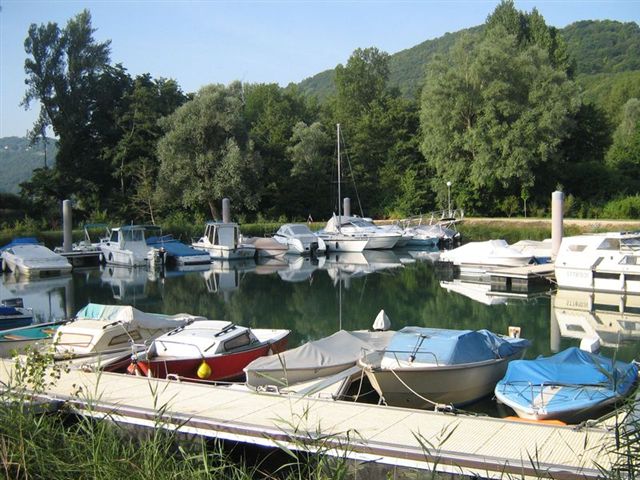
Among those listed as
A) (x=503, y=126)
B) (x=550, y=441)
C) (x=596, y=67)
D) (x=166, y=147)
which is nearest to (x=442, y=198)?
(x=503, y=126)

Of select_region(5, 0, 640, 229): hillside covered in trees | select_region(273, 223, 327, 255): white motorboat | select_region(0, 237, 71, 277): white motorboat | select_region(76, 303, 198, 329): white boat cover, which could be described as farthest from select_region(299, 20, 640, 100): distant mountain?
select_region(76, 303, 198, 329): white boat cover

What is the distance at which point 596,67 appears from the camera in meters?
101

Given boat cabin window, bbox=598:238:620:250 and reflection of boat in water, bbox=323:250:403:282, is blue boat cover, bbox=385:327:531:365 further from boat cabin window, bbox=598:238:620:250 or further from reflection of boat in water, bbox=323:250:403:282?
reflection of boat in water, bbox=323:250:403:282

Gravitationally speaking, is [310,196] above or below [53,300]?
above

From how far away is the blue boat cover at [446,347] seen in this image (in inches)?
438

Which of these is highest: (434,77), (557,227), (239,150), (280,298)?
(434,77)

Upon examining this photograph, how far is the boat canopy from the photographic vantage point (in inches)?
443

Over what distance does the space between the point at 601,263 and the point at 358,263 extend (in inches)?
616

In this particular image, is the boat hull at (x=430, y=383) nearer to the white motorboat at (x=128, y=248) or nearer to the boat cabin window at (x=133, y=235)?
the white motorboat at (x=128, y=248)

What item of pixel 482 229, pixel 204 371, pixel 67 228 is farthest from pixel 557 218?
pixel 67 228

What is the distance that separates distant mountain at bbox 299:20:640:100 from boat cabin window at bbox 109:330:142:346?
74872 millimetres

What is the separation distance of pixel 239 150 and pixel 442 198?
682 inches

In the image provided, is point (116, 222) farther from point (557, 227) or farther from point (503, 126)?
point (557, 227)

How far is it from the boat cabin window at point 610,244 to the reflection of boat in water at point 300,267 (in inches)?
528
